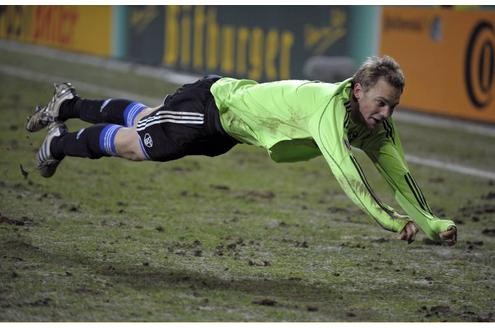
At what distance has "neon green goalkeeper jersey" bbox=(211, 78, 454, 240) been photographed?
228 inches

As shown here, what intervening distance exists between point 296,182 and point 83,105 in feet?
12.0

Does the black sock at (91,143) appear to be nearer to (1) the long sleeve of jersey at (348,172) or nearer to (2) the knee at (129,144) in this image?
(2) the knee at (129,144)

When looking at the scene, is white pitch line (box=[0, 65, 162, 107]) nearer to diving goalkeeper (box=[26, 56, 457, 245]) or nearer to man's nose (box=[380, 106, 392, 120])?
diving goalkeeper (box=[26, 56, 457, 245])

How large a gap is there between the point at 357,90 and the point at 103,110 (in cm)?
212

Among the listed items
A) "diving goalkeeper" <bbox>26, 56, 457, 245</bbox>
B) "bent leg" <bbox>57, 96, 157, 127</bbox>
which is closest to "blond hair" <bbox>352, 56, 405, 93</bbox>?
"diving goalkeeper" <bbox>26, 56, 457, 245</bbox>

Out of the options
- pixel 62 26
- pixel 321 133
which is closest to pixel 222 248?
pixel 321 133

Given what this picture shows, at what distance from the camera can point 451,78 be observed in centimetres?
1462

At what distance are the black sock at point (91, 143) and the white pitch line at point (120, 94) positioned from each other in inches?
219

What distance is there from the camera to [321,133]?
589cm

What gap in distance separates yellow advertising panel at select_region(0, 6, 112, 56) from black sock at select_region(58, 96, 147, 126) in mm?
12781

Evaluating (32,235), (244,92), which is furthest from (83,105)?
(244,92)

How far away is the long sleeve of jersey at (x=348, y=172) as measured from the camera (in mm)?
5633

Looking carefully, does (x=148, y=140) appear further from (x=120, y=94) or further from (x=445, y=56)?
(x=120, y=94)

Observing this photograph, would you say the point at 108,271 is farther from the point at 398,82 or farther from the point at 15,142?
the point at 15,142
